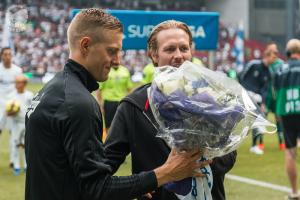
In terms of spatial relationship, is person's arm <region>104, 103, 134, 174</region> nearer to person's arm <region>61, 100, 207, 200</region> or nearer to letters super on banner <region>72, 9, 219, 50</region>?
person's arm <region>61, 100, 207, 200</region>

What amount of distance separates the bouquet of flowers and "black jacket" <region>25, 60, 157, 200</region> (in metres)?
0.23

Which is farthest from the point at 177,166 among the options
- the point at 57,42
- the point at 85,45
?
the point at 57,42

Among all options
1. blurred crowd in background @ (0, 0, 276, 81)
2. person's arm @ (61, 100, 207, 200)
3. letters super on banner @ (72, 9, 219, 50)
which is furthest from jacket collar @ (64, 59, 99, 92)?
blurred crowd in background @ (0, 0, 276, 81)

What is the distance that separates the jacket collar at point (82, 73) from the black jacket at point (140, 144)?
46 centimetres

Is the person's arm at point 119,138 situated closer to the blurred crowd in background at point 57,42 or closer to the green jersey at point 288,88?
the green jersey at point 288,88

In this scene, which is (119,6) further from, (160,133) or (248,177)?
(160,133)

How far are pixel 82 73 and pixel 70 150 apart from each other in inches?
14.4

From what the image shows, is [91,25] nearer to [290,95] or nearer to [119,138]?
[119,138]

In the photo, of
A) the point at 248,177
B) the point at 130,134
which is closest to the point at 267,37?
the point at 248,177

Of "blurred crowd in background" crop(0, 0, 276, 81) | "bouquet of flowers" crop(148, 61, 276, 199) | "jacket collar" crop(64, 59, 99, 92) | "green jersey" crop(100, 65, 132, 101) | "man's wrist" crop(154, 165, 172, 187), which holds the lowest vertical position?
"blurred crowd in background" crop(0, 0, 276, 81)

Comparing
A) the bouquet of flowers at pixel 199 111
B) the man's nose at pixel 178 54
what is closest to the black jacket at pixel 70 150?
the bouquet of flowers at pixel 199 111

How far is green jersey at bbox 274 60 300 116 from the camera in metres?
10.0

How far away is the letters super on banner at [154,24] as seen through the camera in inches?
442

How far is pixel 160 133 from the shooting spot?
3070 mm
